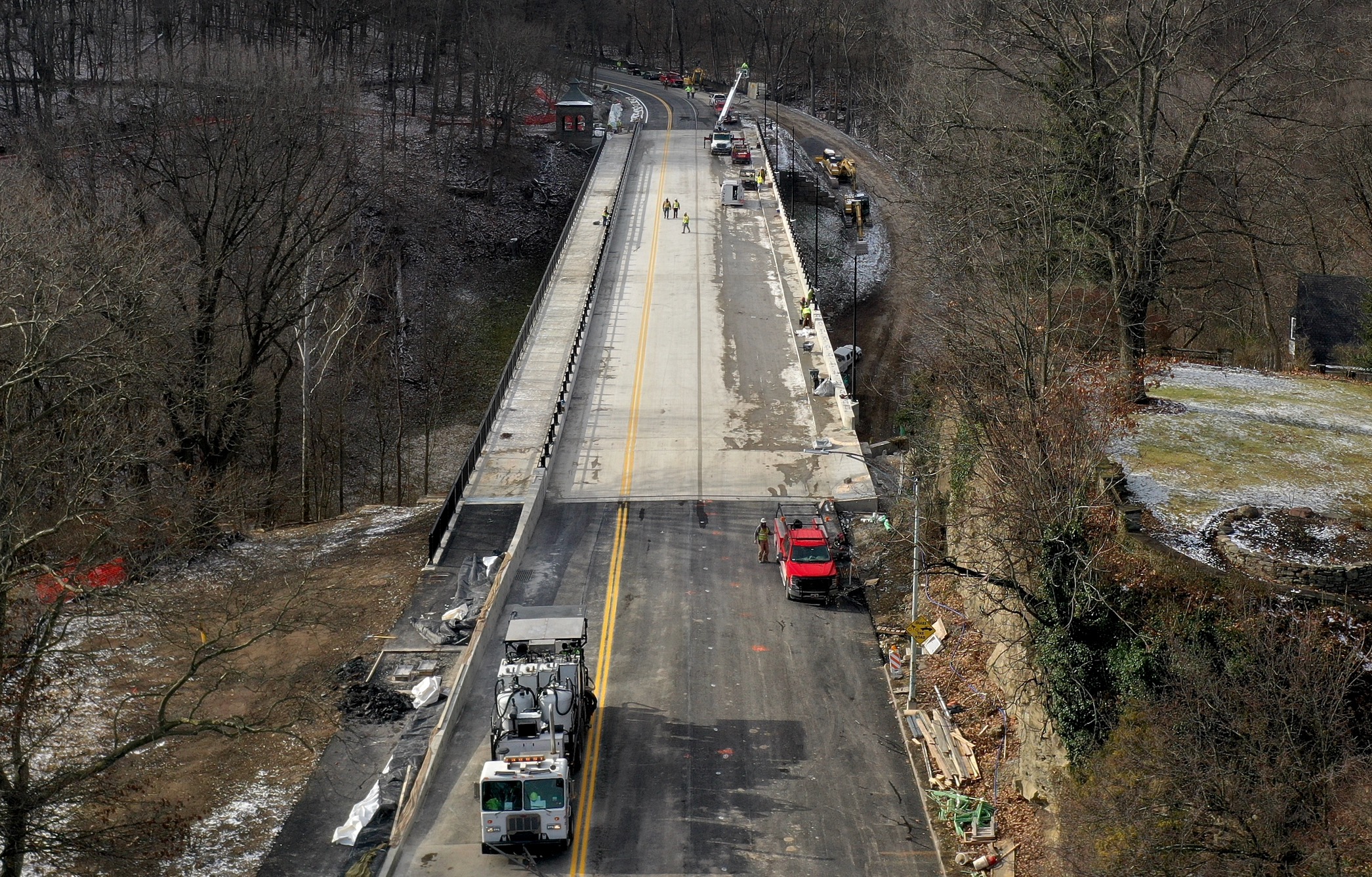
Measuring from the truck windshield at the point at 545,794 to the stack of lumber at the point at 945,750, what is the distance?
789 centimetres

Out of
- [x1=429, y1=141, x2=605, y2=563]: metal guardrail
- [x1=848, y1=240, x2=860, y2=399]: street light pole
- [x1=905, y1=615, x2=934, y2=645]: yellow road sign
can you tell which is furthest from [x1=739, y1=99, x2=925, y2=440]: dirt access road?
[x1=905, y1=615, x2=934, y2=645]: yellow road sign

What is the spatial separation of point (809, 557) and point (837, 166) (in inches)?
2640

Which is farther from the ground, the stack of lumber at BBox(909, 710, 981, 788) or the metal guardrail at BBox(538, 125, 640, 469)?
the metal guardrail at BBox(538, 125, 640, 469)

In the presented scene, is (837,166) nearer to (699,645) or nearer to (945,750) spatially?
(699,645)

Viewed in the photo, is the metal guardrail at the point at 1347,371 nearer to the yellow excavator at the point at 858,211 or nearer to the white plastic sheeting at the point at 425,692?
the white plastic sheeting at the point at 425,692

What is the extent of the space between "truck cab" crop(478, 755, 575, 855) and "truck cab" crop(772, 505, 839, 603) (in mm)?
11605

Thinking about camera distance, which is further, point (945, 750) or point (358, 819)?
point (945, 750)

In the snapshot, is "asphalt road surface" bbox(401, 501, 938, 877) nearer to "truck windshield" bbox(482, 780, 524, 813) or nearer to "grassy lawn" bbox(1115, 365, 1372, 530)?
"truck windshield" bbox(482, 780, 524, 813)

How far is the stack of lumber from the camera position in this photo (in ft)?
83.8

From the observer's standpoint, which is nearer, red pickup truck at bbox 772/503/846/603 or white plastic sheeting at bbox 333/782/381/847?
white plastic sheeting at bbox 333/782/381/847

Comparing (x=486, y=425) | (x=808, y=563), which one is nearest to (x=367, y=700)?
(x=808, y=563)

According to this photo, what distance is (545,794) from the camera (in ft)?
73.5

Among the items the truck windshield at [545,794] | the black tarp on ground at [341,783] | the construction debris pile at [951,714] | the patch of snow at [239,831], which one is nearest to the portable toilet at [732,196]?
the construction debris pile at [951,714]

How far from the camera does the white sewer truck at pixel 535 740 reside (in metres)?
22.3
